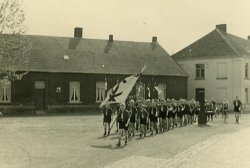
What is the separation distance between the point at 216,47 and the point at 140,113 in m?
28.8

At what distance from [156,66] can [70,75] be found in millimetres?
9528

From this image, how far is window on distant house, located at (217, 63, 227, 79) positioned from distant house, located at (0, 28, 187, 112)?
400cm

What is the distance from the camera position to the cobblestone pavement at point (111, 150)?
12.4 meters

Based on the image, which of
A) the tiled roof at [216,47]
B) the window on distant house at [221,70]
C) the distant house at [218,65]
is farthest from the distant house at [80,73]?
the window on distant house at [221,70]

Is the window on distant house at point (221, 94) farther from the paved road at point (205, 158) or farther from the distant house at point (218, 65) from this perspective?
the paved road at point (205, 158)

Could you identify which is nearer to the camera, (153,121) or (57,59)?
(153,121)

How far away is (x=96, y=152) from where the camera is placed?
14523 millimetres

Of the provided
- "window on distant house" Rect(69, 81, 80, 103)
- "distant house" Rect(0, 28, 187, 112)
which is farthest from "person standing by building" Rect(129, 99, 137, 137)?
"window on distant house" Rect(69, 81, 80, 103)

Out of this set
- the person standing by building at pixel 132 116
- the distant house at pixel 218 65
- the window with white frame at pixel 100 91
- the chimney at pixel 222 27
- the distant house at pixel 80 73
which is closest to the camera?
the person standing by building at pixel 132 116

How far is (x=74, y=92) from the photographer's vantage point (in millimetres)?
39406

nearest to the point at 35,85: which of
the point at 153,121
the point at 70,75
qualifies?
the point at 70,75

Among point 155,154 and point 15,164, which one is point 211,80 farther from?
point 15,164

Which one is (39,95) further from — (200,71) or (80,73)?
(200,71)

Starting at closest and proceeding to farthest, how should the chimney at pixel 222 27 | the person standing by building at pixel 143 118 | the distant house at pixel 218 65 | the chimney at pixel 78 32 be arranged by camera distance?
the person standing by building at pixel 143 118
the chimney at pixel 78 32
the distant house at pixel 218 65
the chimney at pixel 222 27
